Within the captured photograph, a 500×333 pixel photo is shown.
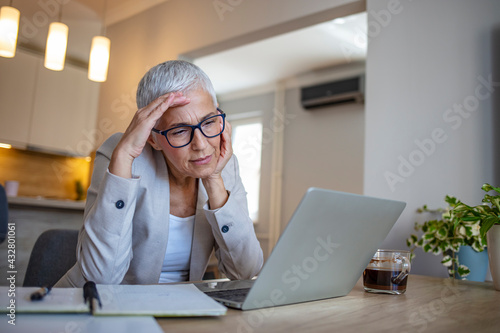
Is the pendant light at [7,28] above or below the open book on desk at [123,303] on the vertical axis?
above

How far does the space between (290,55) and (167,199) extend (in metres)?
4.11

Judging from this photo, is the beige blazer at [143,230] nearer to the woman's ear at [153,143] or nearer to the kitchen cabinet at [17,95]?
the woman's ear at [153,143]

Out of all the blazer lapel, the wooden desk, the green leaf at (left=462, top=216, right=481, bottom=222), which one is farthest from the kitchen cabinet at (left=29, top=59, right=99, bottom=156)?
the wooden desk

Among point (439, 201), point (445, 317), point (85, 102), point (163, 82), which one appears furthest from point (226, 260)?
point (85, 102)

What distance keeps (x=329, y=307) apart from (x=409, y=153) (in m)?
1.66

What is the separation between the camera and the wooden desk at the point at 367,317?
0.56 meters

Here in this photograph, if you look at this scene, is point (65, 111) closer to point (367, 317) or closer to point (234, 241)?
point (234, 241)

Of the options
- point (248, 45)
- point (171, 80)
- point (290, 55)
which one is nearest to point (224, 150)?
point (171, 80)

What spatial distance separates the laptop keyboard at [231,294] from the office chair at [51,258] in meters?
0.73

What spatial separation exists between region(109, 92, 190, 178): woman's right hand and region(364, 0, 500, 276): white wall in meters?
1.50

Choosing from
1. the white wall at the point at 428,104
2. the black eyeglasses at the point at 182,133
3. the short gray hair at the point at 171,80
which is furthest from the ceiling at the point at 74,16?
the black eyeglasses at the point at 182,133

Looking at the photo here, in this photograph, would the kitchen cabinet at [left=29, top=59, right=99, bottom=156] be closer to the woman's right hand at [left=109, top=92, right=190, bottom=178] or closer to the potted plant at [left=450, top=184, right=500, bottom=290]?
the woman's right hand at [left=109, top=92, right=190, bottom=178]

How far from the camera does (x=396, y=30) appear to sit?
7.73ft

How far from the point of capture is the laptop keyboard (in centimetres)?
71
